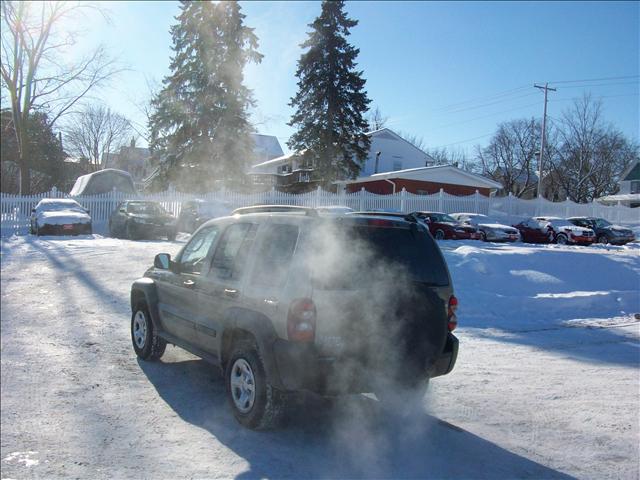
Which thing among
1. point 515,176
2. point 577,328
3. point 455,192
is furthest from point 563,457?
point 515,176

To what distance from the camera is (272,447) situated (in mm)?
4273

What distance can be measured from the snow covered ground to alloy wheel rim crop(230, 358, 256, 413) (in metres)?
0.19

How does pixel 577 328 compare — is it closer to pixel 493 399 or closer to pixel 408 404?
pixel 493 399

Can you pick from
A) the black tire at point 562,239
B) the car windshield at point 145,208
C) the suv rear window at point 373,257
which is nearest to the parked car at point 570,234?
the black tire at point 562,239

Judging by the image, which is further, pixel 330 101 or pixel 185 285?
pixel 330 101

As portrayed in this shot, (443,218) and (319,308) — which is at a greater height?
(443,218)

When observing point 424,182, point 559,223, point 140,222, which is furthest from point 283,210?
point 424,182

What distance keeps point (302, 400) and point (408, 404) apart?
0.99 metres

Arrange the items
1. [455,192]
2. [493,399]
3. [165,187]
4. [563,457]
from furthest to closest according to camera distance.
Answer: [455,192], [165,187], [493,399], [563,457]

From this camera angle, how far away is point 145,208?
2136 centimetres

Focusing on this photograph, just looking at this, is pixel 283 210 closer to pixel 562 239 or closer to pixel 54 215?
pixel 54 215

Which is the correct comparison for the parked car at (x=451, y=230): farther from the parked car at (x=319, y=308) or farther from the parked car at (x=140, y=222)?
the parked car at (x=319, y=308)

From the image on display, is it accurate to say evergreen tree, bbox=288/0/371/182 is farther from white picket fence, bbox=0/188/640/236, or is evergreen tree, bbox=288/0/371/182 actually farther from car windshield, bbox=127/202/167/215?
car windshield, bbox=127/202/167/215

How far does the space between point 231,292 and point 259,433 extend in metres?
1.16
